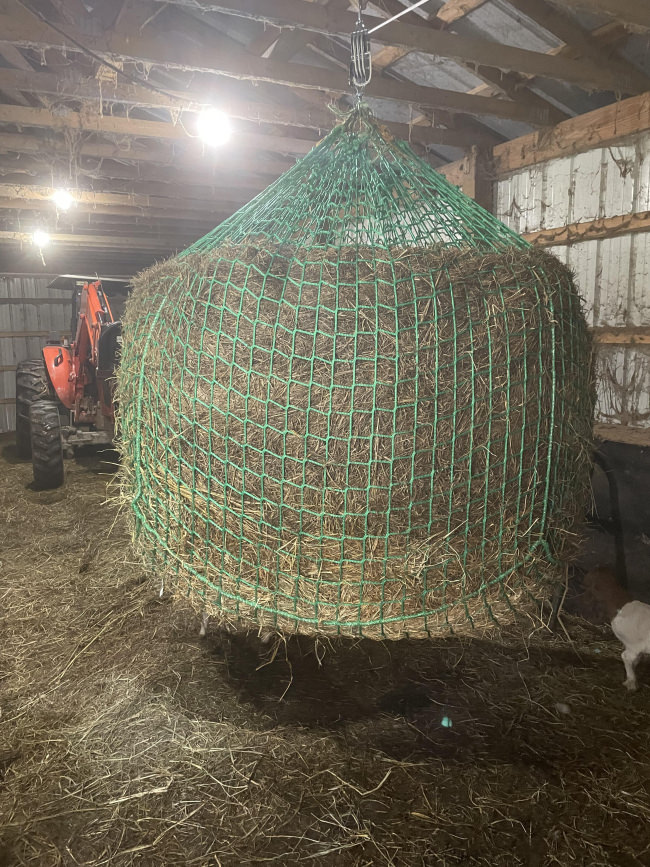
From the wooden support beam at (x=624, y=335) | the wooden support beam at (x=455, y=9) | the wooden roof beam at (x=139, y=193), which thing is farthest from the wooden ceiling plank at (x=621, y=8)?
the wooden roof beam at (x=139, y=193)

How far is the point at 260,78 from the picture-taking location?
3.86m

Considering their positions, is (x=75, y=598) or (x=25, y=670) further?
(x=75, y=598)

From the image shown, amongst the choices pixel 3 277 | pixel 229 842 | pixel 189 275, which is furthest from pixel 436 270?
pixel 3 277

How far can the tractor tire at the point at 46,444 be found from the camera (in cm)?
643

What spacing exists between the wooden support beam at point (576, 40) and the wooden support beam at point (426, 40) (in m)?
0.08

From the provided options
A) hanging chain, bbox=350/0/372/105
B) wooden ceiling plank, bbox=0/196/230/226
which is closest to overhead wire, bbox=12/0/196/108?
hanging chain, bbox=350/0/372/105

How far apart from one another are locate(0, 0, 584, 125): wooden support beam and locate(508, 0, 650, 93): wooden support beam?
22cm

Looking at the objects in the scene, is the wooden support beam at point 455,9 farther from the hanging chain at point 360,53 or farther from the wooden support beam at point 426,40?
the hanging chain at point 360,53

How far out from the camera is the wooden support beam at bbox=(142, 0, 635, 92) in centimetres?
320

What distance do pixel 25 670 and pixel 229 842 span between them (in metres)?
1.68

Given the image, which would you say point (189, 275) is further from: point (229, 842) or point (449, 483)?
point (229, 842)

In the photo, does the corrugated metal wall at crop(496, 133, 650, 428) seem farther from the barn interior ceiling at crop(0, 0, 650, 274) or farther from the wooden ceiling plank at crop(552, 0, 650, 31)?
the wooden ceiling plank at crop(552, 0, 650, 31)

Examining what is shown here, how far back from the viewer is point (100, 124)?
4.70 meters

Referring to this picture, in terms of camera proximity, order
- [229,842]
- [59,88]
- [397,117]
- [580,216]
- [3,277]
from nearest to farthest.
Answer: [229,842]
[59,88]
[580,216]
[397,117]
[3,277]
